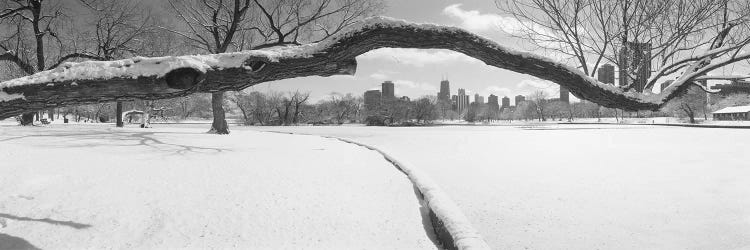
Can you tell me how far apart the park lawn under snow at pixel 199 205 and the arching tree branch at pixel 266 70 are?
1428 mm

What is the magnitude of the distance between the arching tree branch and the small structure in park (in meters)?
93.3

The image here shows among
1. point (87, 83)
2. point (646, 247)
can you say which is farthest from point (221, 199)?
point (646, 247)

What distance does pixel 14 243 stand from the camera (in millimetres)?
3430

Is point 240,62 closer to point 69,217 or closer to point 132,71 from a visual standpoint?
point 132,71

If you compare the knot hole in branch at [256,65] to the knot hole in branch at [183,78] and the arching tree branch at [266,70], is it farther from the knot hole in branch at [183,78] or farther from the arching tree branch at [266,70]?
the knot hole in branch at [183,78]

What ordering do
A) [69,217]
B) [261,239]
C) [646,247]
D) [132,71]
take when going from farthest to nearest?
1. [69,217]
2. [261,239]
3. [646,247]
4. [132,71]

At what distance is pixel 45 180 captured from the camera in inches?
207

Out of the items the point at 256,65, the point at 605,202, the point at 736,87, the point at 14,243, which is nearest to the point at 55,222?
the point at 14,243

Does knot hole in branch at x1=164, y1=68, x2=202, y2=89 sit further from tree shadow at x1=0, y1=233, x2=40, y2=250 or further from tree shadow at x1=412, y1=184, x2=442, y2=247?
tree shadow at x1=412, y1=184, x2=442, y2=247

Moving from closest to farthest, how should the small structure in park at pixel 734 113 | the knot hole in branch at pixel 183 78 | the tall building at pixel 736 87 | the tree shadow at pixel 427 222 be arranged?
the knot hole in branch at pixel 183 78 < the tall building at pixel 736 87 < the tree shadow at pixel 427 222 < the small structure in park at pixel 734 113

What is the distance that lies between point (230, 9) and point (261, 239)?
18386mm

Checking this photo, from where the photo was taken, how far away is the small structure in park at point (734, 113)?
237ft

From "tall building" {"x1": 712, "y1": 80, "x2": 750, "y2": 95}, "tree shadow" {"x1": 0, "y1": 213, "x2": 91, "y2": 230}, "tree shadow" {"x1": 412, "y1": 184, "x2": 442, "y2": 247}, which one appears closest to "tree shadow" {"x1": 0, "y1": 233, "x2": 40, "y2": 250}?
"tree shadow" {"x1": 0, "y1": 213, "x2": 91, "y2": 230}

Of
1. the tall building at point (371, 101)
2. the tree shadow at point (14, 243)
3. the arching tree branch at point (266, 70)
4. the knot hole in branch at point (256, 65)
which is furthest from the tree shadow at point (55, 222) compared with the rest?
the tall building at point (371, 101)
